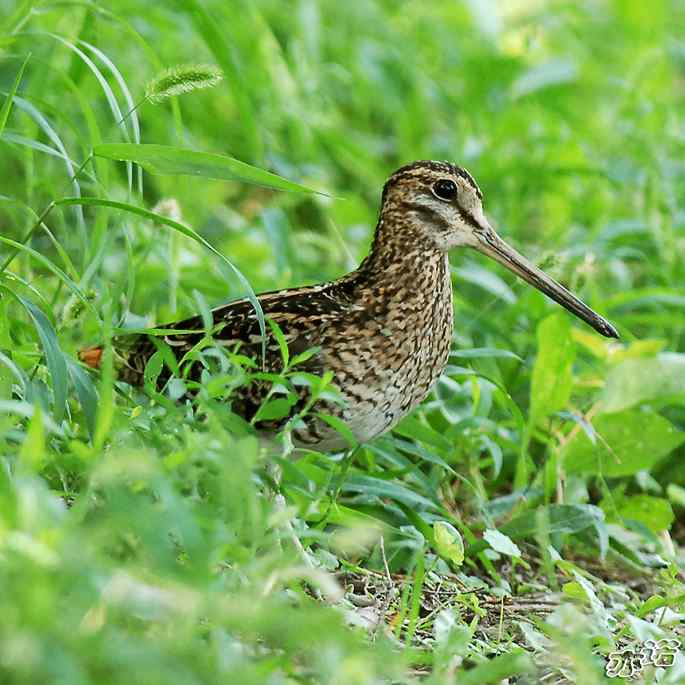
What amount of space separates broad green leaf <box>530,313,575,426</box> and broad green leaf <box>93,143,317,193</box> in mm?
1264

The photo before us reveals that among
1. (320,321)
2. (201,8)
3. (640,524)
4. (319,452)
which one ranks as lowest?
(640,524)

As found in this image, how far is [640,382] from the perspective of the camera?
14.4 feet

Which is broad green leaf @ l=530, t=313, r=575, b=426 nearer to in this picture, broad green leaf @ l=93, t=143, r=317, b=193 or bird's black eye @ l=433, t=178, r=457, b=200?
bird's black eye @ l=433, t=178, r=457, b=200

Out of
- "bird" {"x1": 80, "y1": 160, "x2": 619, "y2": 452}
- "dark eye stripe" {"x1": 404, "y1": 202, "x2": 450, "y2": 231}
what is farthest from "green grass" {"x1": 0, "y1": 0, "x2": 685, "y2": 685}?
"dark eye stripe" {"x1": 404, "y1": 202, "x2": 450, "y2": 231}

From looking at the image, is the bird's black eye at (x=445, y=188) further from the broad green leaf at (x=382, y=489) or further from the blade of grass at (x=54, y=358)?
the blade of grass at (x=54, y=358)

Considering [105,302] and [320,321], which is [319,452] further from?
[105,302]

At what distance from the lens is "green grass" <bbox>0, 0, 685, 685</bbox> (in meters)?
2.42

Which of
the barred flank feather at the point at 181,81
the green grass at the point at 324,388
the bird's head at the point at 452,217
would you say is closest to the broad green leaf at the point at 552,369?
the green grass at the point at 324,388

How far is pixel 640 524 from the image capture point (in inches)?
167

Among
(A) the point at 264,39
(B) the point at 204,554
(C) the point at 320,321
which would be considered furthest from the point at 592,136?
(B) the point at 204,554

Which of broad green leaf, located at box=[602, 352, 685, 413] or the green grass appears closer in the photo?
the green grass

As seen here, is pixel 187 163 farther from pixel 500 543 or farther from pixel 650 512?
pixel 650 512

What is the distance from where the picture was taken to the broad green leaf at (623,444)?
14.3ft

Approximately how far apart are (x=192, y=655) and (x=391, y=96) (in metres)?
5.14
